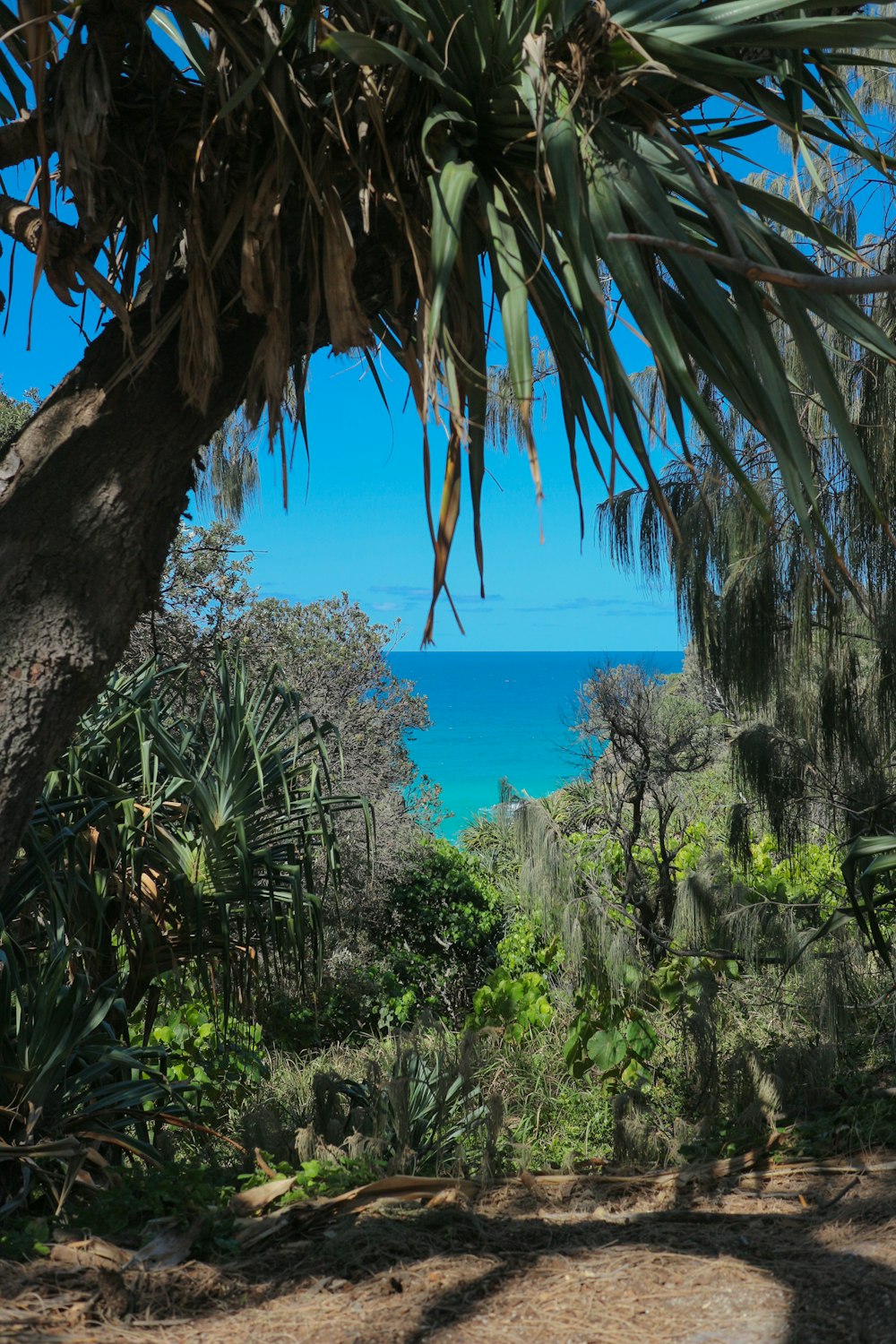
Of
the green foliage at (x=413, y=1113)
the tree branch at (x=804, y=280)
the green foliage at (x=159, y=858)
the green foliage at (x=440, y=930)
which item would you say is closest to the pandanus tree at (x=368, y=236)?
the tree branch at (x=804, y=280)

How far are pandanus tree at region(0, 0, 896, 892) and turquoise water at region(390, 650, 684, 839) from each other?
2335cm

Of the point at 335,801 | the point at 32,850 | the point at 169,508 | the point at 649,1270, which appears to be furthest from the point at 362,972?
the point at 169,508

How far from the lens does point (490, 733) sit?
211ft

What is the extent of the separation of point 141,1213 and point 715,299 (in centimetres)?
236

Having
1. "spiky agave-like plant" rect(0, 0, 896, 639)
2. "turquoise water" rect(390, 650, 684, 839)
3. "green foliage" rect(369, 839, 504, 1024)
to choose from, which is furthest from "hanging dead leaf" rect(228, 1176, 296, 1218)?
"turquoise water" rect(390, 650, 684, 839)

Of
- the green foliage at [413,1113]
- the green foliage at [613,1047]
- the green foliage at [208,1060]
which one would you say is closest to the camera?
the green foliage at [413,1113]

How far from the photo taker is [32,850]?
10.5 ft

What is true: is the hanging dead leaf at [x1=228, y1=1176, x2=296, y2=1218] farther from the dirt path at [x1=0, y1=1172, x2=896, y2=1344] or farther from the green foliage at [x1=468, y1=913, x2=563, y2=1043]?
the green foliage at [x1=468, y1=913, x2=563, y2=1043]

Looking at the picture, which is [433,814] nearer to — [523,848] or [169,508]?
[523,848]

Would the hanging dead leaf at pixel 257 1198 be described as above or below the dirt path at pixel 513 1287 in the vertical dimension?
above

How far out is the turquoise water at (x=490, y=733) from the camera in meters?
46.1

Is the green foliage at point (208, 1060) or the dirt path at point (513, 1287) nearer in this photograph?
the dirt path at point (513, 1287)

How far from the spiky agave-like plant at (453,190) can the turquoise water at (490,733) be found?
23.3 meters

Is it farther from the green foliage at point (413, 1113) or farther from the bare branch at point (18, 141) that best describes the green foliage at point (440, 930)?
the bare branch at point (18, 141)
